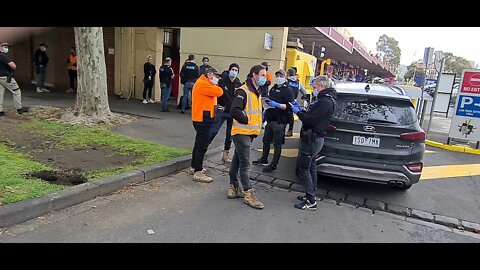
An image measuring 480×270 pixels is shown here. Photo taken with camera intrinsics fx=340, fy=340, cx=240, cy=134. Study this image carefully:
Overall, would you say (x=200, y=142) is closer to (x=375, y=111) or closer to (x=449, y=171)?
(x=375, y=111)

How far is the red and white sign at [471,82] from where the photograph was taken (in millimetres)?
8797

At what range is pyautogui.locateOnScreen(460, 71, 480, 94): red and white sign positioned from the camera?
28.9ft

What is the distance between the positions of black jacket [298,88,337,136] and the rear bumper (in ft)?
2.19

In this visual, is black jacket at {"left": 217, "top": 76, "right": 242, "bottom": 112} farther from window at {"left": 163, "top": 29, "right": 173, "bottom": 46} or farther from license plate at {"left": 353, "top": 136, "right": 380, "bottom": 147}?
window at {"left": 163, "top": 29, "right": 173, "bottom": 46}

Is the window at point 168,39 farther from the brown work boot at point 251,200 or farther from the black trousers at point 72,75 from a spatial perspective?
the brown work boot at point 251,200

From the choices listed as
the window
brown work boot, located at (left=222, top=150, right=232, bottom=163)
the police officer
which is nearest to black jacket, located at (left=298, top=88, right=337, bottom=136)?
the police officer

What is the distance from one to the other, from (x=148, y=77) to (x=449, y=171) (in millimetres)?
9416

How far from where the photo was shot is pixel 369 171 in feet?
15.8

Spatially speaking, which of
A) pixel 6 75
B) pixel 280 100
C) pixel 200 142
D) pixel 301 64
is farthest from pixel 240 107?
pixel 301 64

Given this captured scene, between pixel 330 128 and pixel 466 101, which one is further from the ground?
pixel 466 101

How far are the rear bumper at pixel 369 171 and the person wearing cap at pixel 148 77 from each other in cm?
855

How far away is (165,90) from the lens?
10.8 m

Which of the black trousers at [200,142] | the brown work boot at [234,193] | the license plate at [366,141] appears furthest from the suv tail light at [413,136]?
the black trousers at [200,142]
